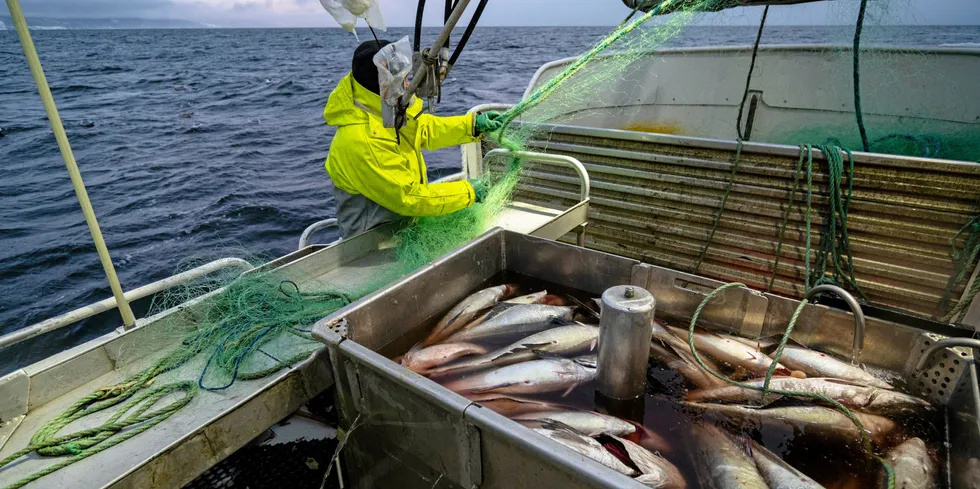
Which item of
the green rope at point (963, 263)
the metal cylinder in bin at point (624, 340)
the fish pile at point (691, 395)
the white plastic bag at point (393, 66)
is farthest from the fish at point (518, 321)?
the green rope at point (963, 263)

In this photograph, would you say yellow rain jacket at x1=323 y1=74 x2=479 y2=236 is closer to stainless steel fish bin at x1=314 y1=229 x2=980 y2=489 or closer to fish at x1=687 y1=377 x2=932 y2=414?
stainless steel fish bin at x1=314 y1=229 x2=980 y2=489

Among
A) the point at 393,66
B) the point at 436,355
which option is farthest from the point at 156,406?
the point at 393,66

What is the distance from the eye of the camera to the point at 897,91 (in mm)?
6320

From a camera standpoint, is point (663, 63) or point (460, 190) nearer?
point (460, 190)

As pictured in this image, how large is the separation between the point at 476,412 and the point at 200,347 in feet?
6.45

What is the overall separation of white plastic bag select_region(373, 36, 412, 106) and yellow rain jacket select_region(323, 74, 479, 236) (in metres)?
0.50

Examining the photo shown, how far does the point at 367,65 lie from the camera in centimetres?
336

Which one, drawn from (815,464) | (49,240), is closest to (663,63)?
(815,464)

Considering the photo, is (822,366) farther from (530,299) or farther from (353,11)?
(353,11)

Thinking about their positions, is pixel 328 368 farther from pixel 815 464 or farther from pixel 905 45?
pixel 905 45

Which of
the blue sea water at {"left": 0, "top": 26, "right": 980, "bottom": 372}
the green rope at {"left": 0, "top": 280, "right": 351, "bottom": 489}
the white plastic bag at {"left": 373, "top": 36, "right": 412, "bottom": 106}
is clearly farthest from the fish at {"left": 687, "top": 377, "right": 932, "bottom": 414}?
the blue sea water at {"left": 0, "top": 26, "right": 980, "bottom": 372}

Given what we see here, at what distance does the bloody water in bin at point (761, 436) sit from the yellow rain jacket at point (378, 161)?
1570 millimetres

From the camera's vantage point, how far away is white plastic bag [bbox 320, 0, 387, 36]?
2562 mm

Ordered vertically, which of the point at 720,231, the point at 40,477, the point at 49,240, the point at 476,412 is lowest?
the point at 49,240
